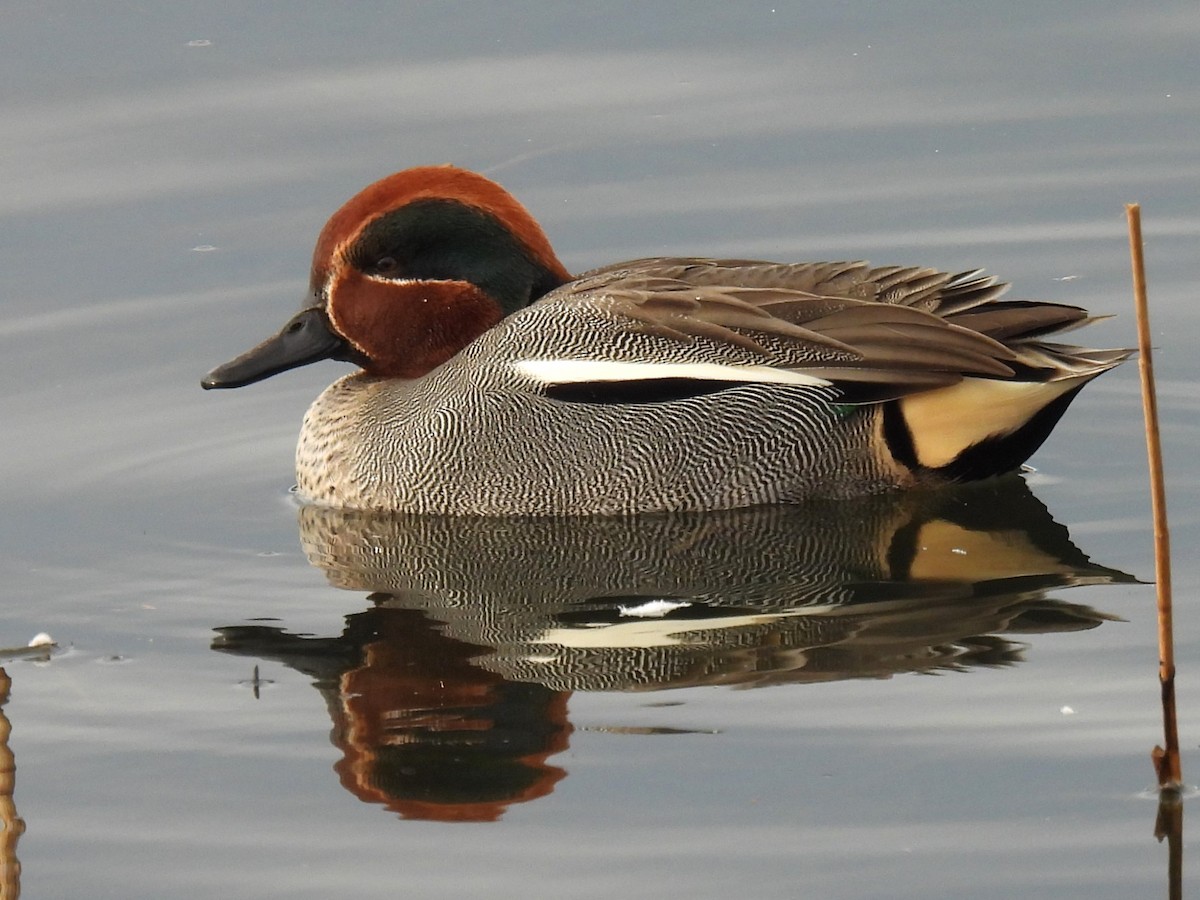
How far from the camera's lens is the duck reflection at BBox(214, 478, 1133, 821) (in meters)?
6.53

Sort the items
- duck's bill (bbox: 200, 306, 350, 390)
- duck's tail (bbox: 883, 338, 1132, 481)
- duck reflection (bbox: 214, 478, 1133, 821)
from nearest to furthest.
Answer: duck reflection (bbox: 214, 478, 1133, 821) → duck's tail (bbox: 883, 338, 1132, 481) → duck's bill (bbox: 200, 306, 350, 390)

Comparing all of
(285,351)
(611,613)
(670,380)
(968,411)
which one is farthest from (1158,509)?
(285,351)

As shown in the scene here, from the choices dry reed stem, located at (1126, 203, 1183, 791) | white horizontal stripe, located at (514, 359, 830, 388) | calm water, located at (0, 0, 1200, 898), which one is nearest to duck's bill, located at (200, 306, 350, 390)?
calm water, located at (0, 0, 1200, 898)

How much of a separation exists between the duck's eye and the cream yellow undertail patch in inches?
79.9

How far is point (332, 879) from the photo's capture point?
569 cm

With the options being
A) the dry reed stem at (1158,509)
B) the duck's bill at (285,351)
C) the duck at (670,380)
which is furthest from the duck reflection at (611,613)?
the dry reed stem at (1158,509)

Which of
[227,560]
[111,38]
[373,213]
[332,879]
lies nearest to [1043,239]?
[373,213]

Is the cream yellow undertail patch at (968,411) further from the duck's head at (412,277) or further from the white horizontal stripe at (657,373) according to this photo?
the duck's head at (412,277)

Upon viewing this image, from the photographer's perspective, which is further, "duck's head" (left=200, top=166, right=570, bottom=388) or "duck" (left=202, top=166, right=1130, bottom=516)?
"duck's head" (left=200, top=166, right=570, bottom=388)

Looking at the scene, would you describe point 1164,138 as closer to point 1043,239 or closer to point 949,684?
point 1043,239

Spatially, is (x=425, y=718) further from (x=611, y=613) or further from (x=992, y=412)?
(x=992, y=412)

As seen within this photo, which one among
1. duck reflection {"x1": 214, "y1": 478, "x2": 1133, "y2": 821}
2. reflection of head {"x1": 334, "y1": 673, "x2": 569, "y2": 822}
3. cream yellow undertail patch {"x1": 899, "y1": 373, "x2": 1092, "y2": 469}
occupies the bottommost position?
reflection of head {"x1": 334, "y1": 673, "x2": 569, "y2": 822}

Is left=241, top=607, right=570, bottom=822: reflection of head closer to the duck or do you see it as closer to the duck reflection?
the duck reflection

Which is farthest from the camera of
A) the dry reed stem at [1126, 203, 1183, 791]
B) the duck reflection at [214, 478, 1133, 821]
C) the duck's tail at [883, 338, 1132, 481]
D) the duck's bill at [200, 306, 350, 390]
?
the duck's bill at [200, 306, 350, 390]
